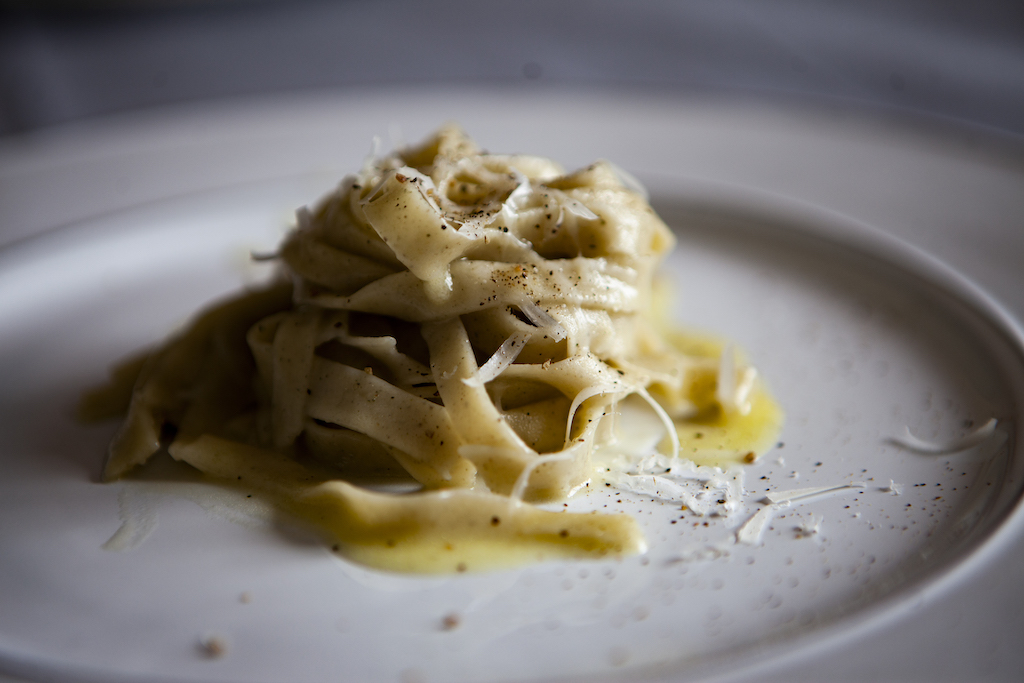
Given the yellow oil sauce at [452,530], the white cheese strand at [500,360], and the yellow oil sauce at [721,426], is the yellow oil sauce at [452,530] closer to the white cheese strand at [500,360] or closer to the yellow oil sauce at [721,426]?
the white cheese strand at [500,360]

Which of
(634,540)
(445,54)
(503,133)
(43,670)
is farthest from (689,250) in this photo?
(445,54)

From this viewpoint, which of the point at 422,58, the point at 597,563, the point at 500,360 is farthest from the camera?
the point at 422,58

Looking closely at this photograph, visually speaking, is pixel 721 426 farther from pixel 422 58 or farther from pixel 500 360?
pixel 422 58

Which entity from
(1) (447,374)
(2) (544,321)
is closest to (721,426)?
(2) (544,321)

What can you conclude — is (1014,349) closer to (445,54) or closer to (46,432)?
(46,432)

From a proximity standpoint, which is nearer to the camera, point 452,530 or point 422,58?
point 452,530

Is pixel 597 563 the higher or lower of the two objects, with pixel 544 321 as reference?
lower

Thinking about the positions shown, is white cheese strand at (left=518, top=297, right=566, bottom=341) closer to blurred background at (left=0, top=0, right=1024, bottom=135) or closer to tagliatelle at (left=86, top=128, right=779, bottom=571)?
tagliatelle at (left=86, top=128, right=779, bottom=571)

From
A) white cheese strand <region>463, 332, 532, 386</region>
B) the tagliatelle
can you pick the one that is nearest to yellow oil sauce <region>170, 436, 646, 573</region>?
the tagliatelle
